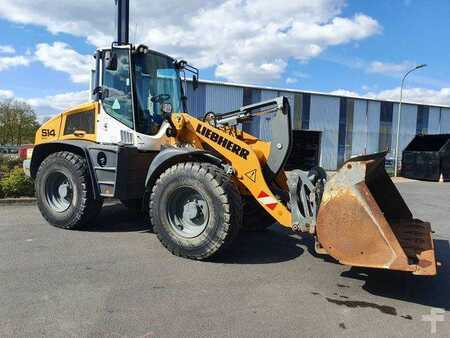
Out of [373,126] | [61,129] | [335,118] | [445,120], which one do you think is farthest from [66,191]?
[445,120]

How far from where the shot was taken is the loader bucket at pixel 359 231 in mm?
4113

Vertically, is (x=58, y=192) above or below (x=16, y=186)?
above

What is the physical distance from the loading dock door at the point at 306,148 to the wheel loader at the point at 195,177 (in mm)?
17620

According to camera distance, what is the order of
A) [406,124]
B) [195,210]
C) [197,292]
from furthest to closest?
[406,124]
[195,210]
[197,292]

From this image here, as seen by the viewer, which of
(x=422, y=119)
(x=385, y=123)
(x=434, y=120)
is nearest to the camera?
(x=385, y=123)

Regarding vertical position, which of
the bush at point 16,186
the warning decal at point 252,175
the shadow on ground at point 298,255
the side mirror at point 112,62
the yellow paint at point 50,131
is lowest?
the shadow on ground at point 298,255

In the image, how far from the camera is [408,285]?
4.82m

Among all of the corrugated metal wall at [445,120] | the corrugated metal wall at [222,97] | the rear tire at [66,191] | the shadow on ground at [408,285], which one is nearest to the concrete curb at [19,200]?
the rear tire at [66,191]

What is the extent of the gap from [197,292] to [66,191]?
11.7 ft

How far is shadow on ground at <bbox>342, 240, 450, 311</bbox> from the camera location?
4457 millimetres

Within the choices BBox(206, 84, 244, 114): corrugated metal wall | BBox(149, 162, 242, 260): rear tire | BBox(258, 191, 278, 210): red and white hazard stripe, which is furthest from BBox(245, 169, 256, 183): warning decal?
BBox(206, 84, 244, 114): corrugated metal wall

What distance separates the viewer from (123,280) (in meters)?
4.75

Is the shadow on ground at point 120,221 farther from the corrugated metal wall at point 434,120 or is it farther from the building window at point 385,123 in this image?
the corrugated metal wall at point 434,120

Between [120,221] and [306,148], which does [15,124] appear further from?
[120,221]
